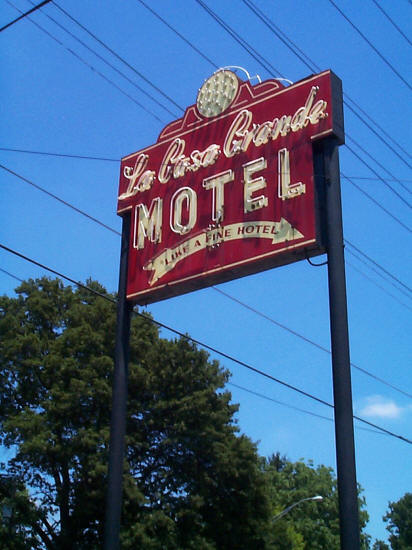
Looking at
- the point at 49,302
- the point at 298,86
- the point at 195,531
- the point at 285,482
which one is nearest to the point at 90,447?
the point at 195,531

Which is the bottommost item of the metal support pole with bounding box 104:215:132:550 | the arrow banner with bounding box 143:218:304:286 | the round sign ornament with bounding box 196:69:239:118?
the metal support pole with bounding box 104:215:132:550

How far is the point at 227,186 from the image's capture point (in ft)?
40.8

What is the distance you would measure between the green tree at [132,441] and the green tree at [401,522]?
223 ft

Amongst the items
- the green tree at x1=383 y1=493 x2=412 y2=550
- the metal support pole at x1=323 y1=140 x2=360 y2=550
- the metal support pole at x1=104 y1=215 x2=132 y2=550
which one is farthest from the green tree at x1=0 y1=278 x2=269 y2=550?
the green tree at x1=383 y1=493 x2=412 y2=550

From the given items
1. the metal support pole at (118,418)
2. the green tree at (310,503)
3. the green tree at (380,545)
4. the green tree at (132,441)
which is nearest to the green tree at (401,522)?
the green tree at (380,545)

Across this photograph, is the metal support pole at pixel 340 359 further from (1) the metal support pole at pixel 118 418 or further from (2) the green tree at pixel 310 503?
(2) the green tree at pixel 310 503

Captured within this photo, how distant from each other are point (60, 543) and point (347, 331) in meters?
22.7

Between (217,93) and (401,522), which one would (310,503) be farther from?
(217,93)

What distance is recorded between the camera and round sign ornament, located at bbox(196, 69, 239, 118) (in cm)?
1315

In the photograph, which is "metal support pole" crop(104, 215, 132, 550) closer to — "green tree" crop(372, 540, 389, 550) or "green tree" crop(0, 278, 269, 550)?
"green tree" crop(0, 278, 269, 550)

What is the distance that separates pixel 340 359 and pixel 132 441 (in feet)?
67.0

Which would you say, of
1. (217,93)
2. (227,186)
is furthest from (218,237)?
(217,93)

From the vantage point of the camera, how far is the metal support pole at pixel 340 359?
912 cm

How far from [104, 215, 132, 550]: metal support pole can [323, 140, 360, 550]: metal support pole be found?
408 cm
